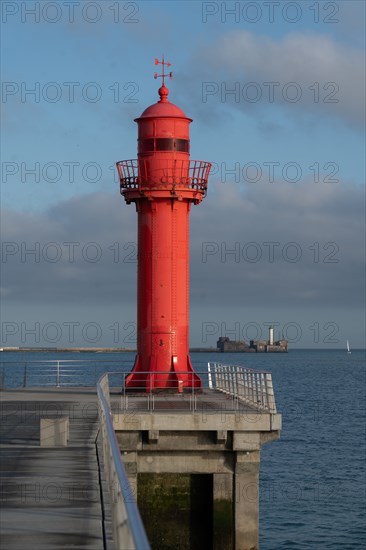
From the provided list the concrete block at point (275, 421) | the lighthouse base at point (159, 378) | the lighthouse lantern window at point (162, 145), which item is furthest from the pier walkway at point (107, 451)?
the lighthouse lantern window at point (162, 145)

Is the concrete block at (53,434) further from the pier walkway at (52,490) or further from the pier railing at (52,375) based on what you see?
the pier railing at (52,375)

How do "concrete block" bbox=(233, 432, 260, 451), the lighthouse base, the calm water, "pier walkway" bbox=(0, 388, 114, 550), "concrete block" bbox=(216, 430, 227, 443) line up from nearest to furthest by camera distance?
"pier walkway" bbox=(0, 388, 114, 550) → "concrete block" bbox=(216, 430, 227, 443) → "concrete block" bbox=(233, 432, 260, 451) → the lighthouse base → the calm water

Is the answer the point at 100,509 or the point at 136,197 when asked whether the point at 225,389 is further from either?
the point at 100,509

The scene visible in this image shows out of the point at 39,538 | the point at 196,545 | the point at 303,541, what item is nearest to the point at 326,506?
the point at 303,541

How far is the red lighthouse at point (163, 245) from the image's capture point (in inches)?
1197

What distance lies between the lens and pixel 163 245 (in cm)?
3041

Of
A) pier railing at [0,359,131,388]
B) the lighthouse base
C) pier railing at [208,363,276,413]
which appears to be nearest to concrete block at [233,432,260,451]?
pier railing at [208,363,276,413]

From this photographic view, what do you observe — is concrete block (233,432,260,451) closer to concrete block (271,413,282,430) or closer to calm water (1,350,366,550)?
concrete block (271,413,282,430)

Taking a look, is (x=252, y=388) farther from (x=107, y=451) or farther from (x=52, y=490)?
(x=107, y=451)

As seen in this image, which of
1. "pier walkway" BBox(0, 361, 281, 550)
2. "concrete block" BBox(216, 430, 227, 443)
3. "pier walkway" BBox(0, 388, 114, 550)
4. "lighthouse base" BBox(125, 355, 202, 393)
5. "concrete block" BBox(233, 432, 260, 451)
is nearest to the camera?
"pier walkway" BBox(0, 388, 114, 550)

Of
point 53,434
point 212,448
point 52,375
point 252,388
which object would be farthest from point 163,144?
point 53,434

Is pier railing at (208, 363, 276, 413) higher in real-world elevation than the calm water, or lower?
higher

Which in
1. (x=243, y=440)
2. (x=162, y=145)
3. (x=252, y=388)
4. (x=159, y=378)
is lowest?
(x=243, y=440)

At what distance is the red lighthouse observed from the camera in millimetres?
30406
